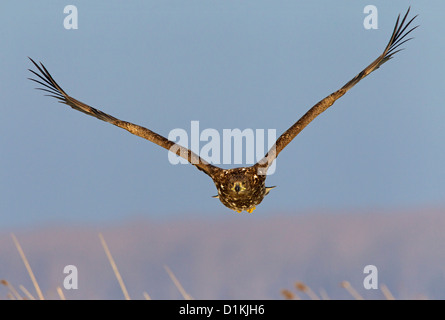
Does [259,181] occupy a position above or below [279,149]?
below
